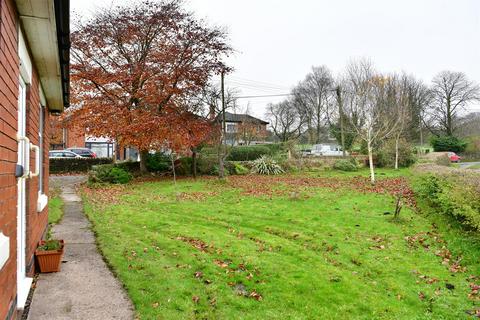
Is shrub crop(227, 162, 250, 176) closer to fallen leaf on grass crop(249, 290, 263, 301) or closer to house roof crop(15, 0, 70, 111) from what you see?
house roof crop(15, 0, 70, 111)

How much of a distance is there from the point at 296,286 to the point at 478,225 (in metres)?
4.25

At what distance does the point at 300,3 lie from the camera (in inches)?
508

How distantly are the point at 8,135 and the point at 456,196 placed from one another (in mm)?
9257

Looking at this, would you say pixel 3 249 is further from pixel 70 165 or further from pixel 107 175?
pixel 70 165

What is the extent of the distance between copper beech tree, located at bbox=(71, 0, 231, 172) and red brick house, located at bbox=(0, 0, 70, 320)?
14207 millimetres

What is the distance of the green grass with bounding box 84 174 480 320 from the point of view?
5023 mm

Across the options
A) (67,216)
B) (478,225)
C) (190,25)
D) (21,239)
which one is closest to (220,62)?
(190,25)

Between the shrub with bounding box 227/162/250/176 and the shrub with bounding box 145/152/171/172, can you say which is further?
the shrub with bounding box 227/162/250/176

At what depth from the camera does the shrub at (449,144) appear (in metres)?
43.7

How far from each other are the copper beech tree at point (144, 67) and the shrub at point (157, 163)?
2.61 meters

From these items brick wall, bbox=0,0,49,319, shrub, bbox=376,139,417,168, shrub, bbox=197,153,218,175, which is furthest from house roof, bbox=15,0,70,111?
shrub, bbox=376,139,417,168

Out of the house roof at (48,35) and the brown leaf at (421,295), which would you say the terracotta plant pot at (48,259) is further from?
the brown leaf at (421,295)

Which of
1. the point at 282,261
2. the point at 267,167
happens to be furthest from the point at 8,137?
the point at 267,167

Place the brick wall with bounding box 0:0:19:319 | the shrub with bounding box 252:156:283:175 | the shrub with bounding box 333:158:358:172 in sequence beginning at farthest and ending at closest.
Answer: the shrub with bounding box 333:158:358:172
the shrub with bounding box 252:156:283:175
the brick wall with bounding box 0:0:19:319
